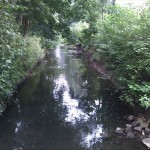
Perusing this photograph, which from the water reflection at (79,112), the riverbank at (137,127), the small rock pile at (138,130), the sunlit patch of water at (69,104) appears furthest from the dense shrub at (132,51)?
the sunlit patch of water at (69,104)

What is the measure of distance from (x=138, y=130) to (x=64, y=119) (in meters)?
2.75

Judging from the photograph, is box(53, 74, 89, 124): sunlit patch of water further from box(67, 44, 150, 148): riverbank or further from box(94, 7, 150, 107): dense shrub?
box(94, 7, 150, 107): dense shrub

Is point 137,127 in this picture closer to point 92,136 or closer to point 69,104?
point 92,136

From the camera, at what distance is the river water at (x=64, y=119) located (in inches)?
320

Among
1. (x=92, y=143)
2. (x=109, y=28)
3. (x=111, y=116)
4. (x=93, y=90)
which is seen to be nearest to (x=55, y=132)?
(x=92, y=143)

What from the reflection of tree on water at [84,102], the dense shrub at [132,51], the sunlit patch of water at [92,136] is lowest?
the reflection of tree on water at [84,102]

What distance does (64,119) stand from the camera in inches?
401

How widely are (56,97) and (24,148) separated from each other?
5.76m

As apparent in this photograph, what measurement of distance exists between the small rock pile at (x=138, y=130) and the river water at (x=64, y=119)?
0.92 feet

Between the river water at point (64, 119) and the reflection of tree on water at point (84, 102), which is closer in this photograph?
the river water at point (64, 119)

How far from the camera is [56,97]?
43.9ft

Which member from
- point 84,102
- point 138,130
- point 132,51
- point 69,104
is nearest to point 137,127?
point 138,130

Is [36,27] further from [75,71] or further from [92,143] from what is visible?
[92,143]

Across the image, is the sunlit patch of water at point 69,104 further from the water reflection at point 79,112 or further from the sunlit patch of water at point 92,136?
the sunlit patch of water at point 92,136
